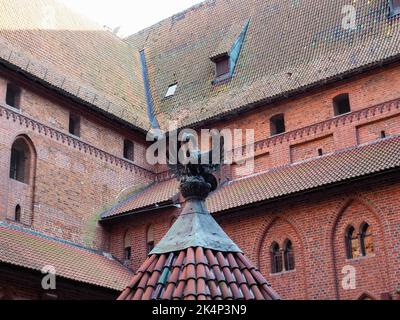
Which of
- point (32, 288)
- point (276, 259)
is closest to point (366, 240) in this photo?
point (276, 259)

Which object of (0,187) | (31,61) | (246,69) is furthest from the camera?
(246,69)

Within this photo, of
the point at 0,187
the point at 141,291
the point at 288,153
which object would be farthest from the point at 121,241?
the point at 141,291

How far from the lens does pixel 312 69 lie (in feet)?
57.3

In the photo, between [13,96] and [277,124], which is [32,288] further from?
[277,124]

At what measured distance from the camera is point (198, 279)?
4.52 meters

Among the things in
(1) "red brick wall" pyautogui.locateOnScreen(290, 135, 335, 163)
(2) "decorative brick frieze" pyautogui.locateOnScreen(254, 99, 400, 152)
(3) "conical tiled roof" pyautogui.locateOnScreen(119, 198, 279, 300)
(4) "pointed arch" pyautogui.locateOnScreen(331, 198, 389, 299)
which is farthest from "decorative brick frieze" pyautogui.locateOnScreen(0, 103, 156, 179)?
(3) "conical tiled roof" pyautogui.locateOnScreen(119, 198, 279, 300)

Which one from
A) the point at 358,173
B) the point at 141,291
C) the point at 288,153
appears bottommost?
the point at 141,291

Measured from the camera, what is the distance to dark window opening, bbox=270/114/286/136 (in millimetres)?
17750

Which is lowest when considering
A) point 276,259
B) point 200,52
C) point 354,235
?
point 276,259

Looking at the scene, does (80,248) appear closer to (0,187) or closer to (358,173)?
(0,187)

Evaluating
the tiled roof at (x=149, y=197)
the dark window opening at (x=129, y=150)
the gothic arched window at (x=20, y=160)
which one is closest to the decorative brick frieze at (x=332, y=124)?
the tiled roof at (x=149, y=197)

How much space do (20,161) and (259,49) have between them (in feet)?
25.9
